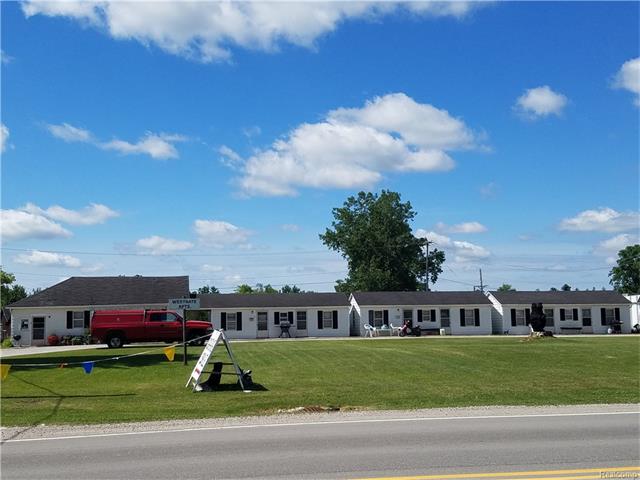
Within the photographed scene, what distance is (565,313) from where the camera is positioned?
53.5 meters

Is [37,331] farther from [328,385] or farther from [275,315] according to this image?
[328,385]

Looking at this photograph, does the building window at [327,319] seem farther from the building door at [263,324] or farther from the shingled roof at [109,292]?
the shingled roof at [109,292]

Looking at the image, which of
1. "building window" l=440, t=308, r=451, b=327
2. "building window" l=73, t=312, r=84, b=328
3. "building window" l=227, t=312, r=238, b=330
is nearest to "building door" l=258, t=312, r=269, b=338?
"building window" l=227, t=312, r=238, b=330

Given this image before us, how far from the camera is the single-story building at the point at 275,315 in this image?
48.6m

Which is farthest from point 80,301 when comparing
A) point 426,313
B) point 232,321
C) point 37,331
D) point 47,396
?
point 47,396

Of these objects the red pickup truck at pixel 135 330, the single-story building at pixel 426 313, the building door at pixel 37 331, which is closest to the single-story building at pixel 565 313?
the single-story building at pixel 426 313

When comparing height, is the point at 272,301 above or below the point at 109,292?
below

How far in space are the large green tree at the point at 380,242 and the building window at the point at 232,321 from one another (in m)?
25.7

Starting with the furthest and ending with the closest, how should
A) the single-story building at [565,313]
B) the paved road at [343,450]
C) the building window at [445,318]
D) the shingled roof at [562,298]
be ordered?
the shingled roof at [562,298] < the single-story building at [565,313] < the building window at [445,318] < the paved road at [343,450]

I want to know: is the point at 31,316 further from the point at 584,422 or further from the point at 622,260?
the point at 622,260

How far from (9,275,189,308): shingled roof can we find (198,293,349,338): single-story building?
2.96 metres

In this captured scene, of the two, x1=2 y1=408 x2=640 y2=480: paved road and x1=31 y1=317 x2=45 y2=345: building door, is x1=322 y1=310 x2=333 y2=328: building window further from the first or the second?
x1=2 y1=408 x2=640 y2=480: paved road

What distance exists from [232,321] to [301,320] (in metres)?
5.26

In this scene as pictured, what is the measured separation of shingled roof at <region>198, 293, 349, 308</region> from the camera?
49312 mm
